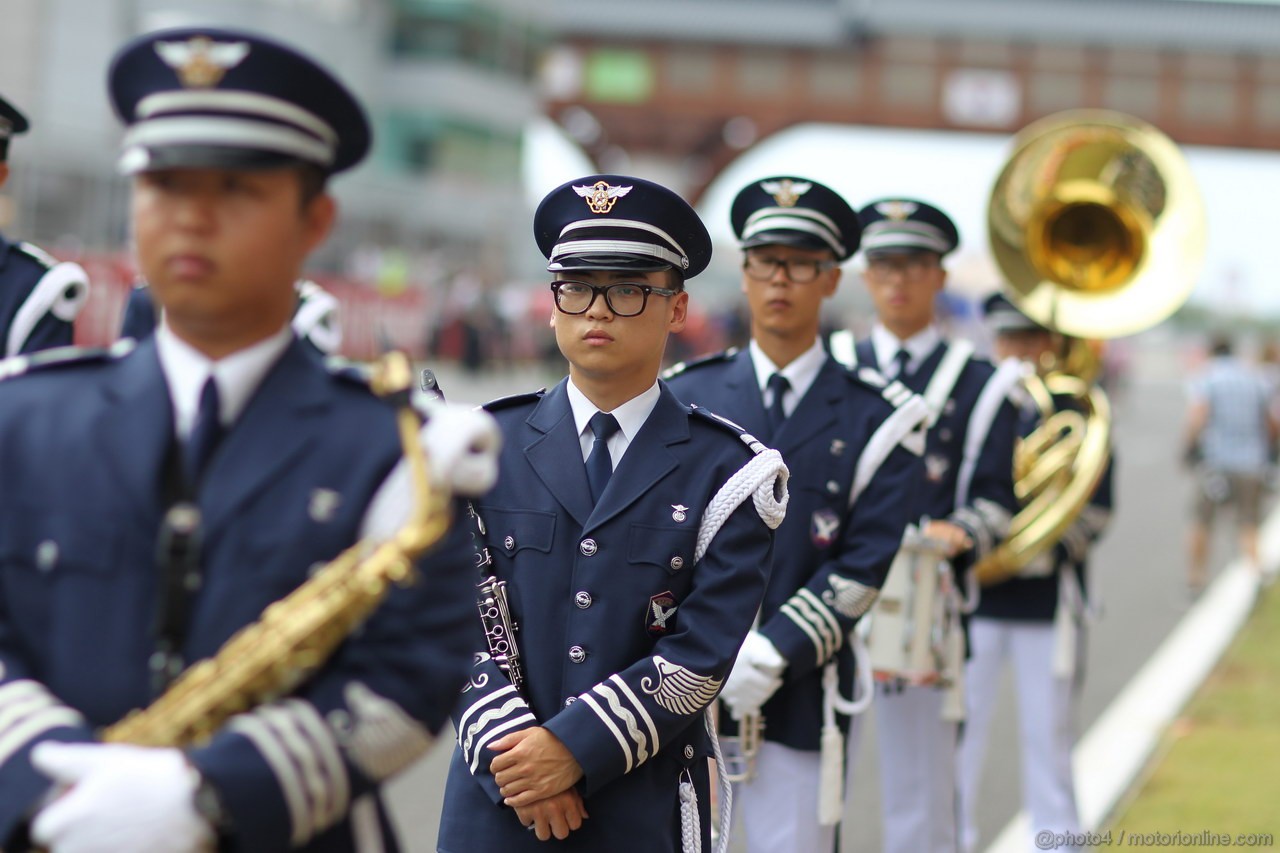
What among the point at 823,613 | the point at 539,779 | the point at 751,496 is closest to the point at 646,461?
the point at 751,496

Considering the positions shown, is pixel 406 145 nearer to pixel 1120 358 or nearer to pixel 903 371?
pixel 1120 358

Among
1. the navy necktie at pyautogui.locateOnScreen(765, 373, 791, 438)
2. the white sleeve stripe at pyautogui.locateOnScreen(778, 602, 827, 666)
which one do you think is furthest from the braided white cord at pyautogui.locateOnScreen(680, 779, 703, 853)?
the navy necktie at pyautogui.locateOnScreen(765, 373, 791, 438)

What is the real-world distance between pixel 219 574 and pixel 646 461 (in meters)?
1.44

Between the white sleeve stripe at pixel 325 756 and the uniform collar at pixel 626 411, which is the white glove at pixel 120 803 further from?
the uniform collar at pixel 626 411

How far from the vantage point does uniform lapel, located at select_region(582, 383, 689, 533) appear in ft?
11.6

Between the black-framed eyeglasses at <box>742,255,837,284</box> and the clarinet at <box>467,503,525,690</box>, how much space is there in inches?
61.5

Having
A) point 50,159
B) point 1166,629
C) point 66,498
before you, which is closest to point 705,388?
point 66,498

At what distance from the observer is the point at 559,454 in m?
3.67

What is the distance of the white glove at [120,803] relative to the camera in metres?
2.09

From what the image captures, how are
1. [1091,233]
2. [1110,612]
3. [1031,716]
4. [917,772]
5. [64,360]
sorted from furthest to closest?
1. [1110,612]
2. [1091,233]
3. [1031,716]
4. [917,772]
5. [64,360]

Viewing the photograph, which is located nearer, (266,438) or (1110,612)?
(266,438)

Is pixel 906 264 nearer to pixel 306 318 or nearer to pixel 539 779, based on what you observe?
pixel 306 318

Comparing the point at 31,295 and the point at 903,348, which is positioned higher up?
the point at 31,295

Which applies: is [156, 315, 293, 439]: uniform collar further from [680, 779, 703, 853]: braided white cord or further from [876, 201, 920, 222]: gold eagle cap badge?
[876, 201, 920, 222]: gold eagle cap badge
